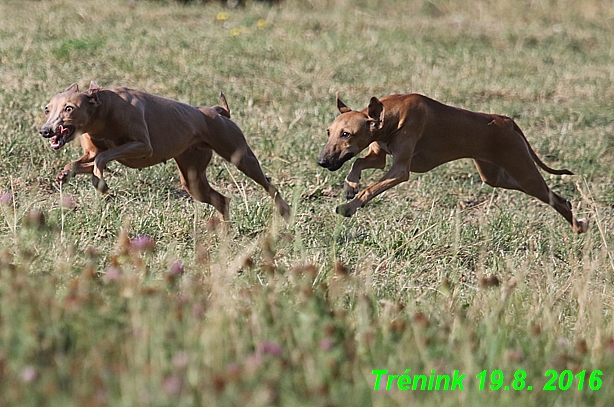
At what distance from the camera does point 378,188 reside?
241 inches

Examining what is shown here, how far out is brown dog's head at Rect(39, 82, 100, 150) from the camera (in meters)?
5.52

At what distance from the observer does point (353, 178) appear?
6254 millimetres

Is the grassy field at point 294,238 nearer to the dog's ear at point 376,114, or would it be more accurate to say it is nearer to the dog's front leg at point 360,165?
the dog's front leg at point 360,165

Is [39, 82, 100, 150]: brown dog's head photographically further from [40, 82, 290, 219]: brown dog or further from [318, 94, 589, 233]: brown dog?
[318, 94, 589, 233]: brown dog

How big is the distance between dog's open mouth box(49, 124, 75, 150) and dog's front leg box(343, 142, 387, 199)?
5.68 ft

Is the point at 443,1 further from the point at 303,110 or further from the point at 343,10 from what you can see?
the point at 303,110

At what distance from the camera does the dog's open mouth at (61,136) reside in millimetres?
5500

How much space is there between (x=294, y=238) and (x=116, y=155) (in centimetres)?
120

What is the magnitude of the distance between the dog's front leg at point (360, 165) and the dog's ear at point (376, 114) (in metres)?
0.29

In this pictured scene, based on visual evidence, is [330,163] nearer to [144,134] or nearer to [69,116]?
[144,134]

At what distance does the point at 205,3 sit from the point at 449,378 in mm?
13537

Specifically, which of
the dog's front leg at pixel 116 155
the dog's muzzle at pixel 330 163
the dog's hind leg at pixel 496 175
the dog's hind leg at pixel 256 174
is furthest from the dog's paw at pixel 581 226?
the dog's front leg at pixel 116 155

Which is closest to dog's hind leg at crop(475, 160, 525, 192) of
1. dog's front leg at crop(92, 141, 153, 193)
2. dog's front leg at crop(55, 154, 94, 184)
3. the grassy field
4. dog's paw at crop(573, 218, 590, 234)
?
the grassy field

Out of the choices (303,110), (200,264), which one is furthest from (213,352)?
(303,110)
